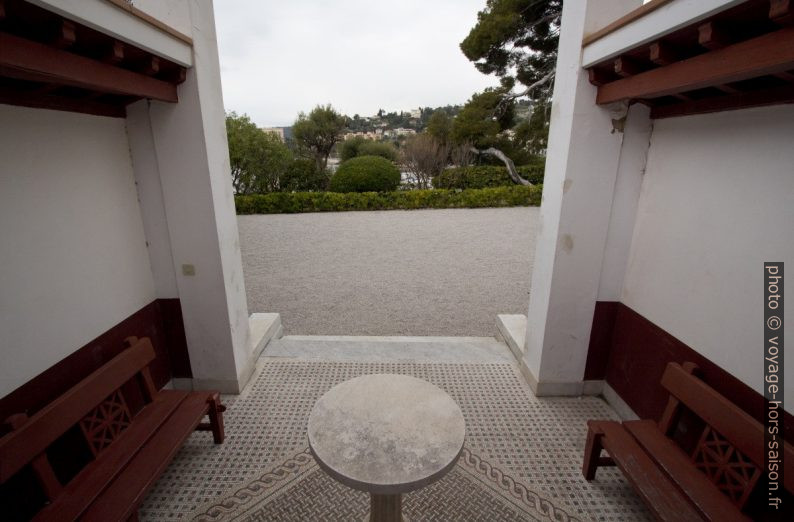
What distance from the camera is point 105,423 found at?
2.42 m

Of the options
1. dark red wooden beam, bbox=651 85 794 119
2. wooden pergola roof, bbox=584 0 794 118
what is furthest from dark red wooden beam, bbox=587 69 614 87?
dark red wooden beam, bbox=651 85 794 119

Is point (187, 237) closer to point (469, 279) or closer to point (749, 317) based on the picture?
point (749, 317)

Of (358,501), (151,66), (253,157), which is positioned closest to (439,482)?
(358,501)

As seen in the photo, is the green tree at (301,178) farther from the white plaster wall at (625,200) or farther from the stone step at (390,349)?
the white plaster wall at (625,200)

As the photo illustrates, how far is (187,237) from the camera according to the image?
10.5 feet

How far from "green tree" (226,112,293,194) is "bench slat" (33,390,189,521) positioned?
1228 cm

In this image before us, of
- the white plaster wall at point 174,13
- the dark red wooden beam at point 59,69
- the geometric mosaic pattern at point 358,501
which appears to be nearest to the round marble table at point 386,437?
the geometric mosaic pattern at point 358,501

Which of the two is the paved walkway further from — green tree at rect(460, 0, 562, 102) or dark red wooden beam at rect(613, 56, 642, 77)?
green tree at rect(460, 0, 562, 102)

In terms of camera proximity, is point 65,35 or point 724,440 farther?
point 724,440

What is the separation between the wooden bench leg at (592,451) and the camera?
100 inches

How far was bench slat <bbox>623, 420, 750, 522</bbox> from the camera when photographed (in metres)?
1.94

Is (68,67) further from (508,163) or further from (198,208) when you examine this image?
(508,163)

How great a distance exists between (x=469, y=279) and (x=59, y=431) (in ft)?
18.8
